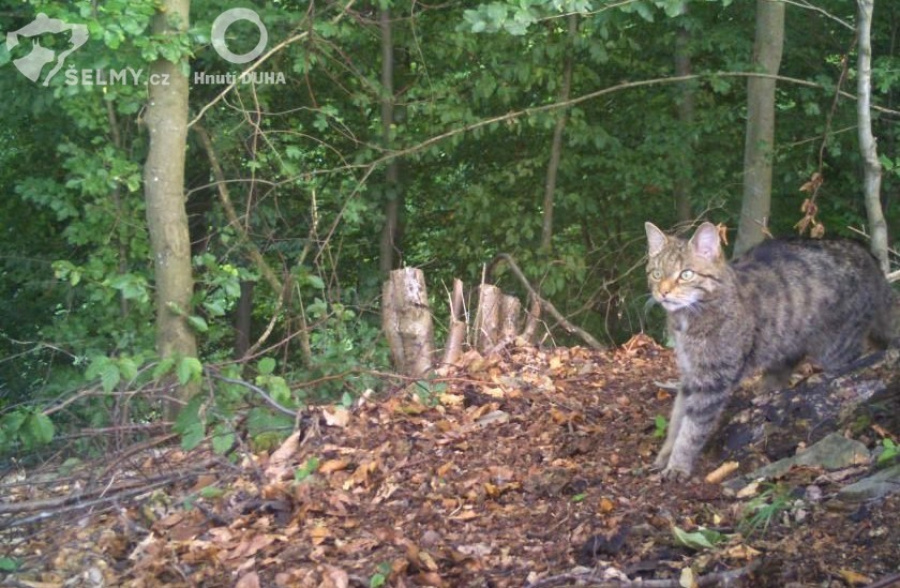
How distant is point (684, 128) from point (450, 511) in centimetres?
1047

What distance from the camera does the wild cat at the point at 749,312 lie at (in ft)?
19.4

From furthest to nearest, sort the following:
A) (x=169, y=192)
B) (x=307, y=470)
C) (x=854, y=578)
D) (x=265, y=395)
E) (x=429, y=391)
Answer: (x=169, y=192) < (x=429, y=391) < (x=265, y=395) < (x=307, y=470) < (x=854, y=578)

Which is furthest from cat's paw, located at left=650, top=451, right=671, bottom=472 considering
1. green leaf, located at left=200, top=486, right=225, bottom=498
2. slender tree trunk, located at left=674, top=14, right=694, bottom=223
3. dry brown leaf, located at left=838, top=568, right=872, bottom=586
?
slender tree trunk, located at left=674, top=14, right=694, bottom=223

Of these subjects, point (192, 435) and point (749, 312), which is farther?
point (749, 312)

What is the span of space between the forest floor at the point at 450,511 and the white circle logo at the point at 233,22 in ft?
17.8

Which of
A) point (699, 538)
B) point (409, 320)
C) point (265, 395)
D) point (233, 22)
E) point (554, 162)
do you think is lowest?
point (699, 538)

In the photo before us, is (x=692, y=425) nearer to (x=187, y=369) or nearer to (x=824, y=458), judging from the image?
(x=824, y=458)

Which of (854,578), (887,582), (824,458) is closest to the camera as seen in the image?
(887,582)

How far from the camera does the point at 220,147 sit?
12.1 metres

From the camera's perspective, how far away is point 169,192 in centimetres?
898

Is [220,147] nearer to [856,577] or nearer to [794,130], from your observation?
[794,130]

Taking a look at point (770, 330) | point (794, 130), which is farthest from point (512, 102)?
point (770, 330)

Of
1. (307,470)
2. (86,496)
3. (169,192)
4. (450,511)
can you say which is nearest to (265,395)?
(307,470)

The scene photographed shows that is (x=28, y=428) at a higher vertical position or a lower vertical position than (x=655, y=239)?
lower
